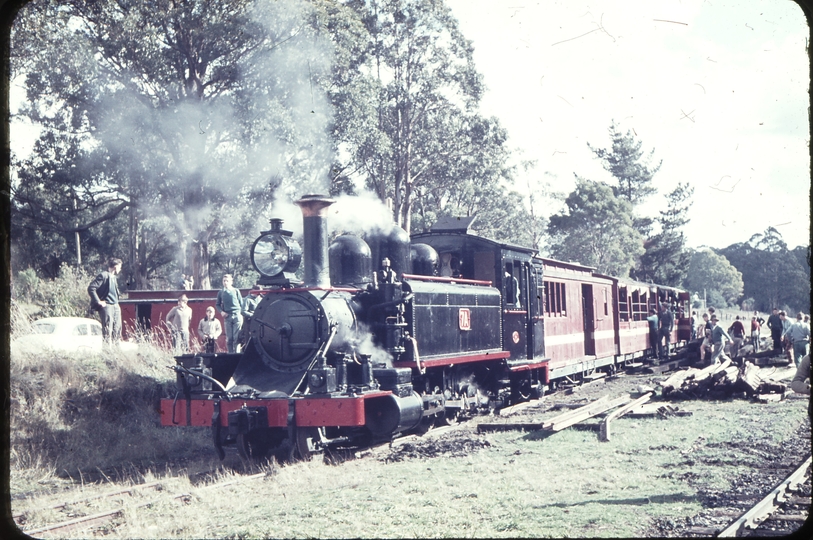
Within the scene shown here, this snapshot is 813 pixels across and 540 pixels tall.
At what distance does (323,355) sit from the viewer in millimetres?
8445

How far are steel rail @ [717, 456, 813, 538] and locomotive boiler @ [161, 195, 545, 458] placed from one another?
12.4 feet

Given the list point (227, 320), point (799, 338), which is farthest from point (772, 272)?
point (227, 320)

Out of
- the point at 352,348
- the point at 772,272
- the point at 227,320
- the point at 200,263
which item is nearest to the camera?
the point at 352,348

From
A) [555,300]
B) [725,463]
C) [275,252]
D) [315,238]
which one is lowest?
[725,463]

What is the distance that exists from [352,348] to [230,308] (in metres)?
3.27

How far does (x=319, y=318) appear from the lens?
854cm

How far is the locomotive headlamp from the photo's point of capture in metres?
8.75

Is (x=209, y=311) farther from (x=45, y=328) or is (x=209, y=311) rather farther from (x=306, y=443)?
(x=306, y=443)

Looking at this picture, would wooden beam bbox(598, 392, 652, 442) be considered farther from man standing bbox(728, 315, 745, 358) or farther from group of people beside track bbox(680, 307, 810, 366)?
man standing bbox(728, 315, 745, 358)

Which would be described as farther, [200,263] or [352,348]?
[200,263]

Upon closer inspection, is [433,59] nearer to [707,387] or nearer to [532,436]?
[707,387]

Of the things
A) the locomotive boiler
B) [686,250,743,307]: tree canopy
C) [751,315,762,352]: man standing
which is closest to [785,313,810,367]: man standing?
[751,315,762,352]: man standing

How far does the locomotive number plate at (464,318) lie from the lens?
34.9 feet

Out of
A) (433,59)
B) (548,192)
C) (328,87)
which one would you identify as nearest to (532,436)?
(328,87)
